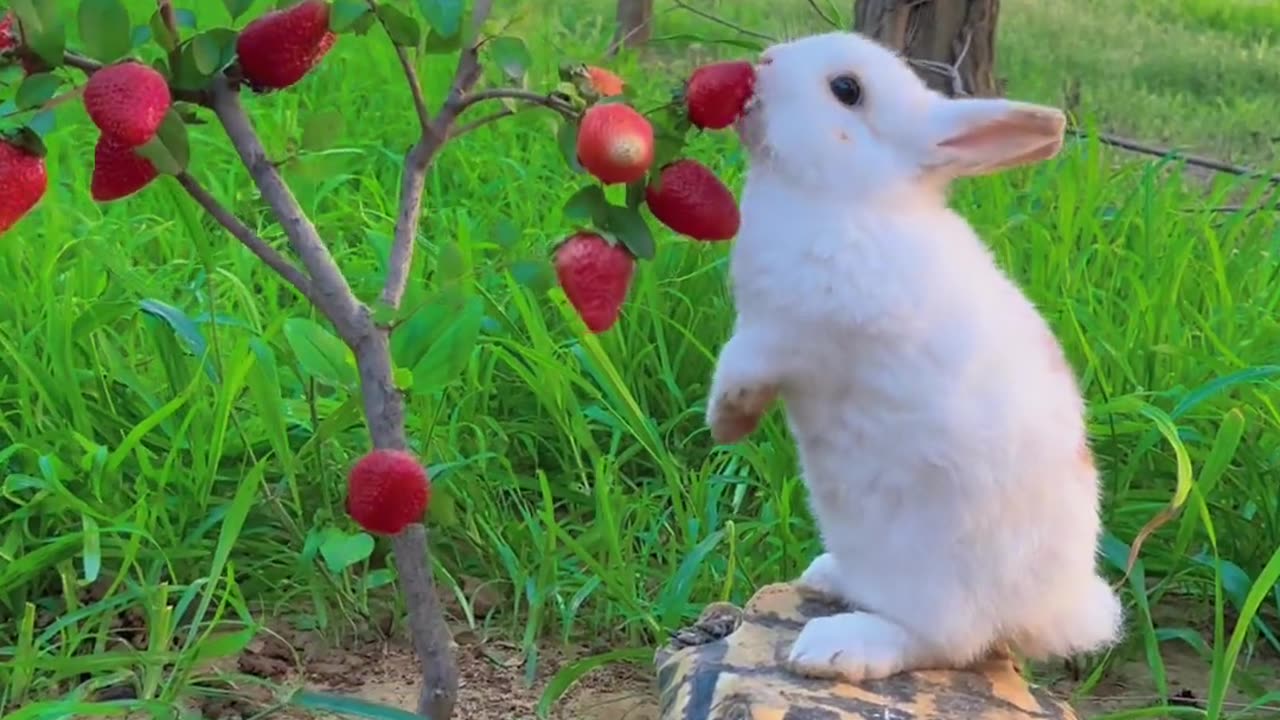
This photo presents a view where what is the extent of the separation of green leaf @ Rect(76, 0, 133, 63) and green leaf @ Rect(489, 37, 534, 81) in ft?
0.82

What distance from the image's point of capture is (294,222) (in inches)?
42.9

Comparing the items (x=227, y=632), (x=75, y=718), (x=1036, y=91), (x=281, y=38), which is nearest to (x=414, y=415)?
(x=227, y=632)

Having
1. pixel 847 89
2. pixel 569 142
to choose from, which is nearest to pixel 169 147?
pixel 569 142

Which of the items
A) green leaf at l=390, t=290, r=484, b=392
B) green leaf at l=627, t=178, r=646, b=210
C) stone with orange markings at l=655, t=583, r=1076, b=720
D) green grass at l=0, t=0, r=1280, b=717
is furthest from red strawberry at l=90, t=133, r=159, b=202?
stone with orange markings at l=655, t=583, r=1076, b=720

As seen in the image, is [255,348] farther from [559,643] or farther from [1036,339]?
[1036,339]

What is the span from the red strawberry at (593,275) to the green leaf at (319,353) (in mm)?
268

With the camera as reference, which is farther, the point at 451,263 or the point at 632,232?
the point at 451,263

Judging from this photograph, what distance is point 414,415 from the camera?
5.89 ft

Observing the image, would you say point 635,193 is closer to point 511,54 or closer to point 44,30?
point 511,54

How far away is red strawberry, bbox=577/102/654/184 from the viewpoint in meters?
0.95

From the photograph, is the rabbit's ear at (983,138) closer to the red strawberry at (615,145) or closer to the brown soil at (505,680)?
the red strawberry at (615,145)

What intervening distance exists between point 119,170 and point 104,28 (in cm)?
10

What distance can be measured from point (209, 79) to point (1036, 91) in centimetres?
307

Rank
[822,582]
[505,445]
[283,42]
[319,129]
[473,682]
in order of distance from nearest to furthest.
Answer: [283,42], [319,129], [822,582], [473,682], [505,445]
